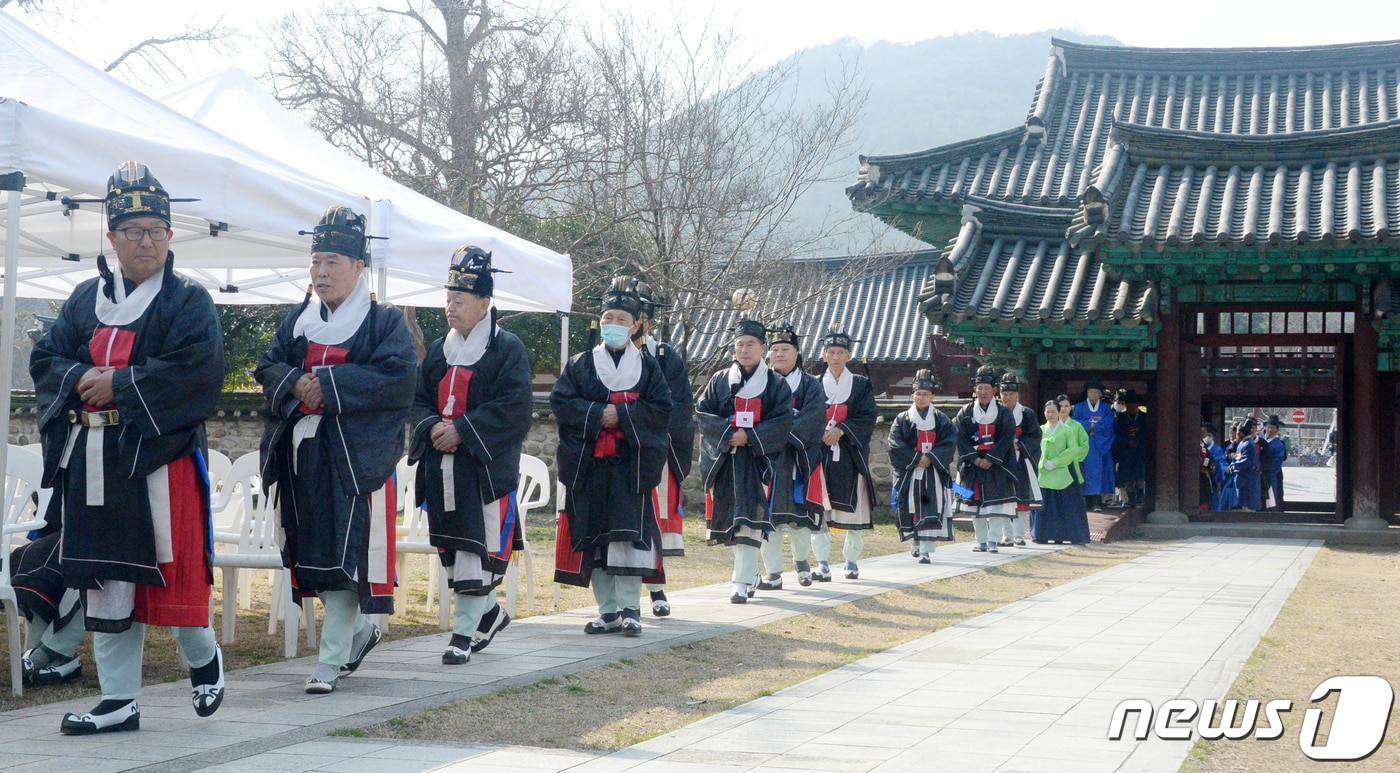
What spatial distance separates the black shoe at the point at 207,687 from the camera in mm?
4891

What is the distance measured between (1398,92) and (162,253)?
61.3ft

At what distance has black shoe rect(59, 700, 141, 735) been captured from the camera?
4.64 metres

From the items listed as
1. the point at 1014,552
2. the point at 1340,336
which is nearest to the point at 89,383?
the point at 1014,552

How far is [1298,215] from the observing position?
14.1 meters

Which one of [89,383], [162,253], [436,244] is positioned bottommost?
[89,383]

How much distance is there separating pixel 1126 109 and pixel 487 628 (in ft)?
53.2

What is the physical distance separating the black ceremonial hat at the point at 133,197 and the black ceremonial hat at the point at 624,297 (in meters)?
2.93

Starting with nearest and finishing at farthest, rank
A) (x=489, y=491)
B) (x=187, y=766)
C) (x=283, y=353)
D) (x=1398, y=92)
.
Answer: (x=187, y=766) → (x=283, y=353) → (x=489, y=491) → (x=1398, y=92)

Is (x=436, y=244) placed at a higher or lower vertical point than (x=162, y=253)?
higher

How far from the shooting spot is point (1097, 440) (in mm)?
15867

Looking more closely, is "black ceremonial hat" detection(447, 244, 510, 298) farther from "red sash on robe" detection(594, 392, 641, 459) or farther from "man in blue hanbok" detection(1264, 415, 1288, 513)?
"man in blue hanbok" detection(1264, 415, 1288, 513)

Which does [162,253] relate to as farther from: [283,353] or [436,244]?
[436,244]

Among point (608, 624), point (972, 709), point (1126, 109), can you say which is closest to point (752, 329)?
point (608, 624)

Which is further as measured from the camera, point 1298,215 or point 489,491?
point 1298,215
